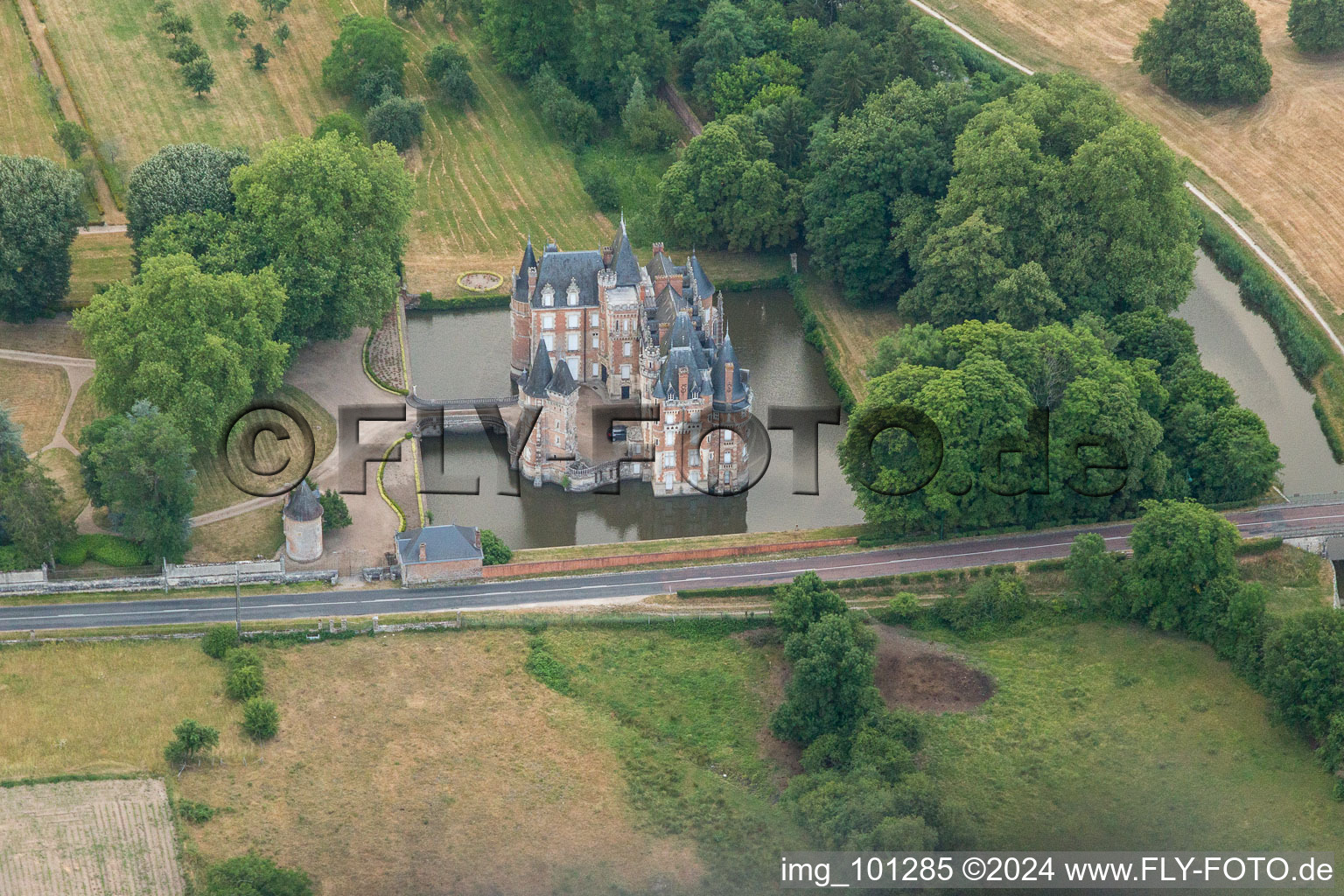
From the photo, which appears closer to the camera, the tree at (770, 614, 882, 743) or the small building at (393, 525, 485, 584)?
the tree at (770, 614, 882, 743)

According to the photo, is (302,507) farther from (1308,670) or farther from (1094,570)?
(1308,670)

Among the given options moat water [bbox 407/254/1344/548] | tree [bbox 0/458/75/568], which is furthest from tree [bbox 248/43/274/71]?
tree [bbox 0/458/75/568]

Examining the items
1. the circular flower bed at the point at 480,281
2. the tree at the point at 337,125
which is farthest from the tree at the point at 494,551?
the tree at the point at 337,125

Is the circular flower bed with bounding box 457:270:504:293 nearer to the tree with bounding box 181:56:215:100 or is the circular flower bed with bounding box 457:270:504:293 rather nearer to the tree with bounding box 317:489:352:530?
the tree with bounding box 181:56:215:100

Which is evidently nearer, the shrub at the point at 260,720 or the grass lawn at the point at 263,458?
the shrub at the point at 260,720

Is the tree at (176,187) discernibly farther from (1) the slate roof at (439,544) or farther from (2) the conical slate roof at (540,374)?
(1) the slate roof at (439,544)

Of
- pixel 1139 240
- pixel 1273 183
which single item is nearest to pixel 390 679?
pixel 1139 240

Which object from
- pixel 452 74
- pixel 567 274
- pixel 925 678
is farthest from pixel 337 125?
pixel 925 678
